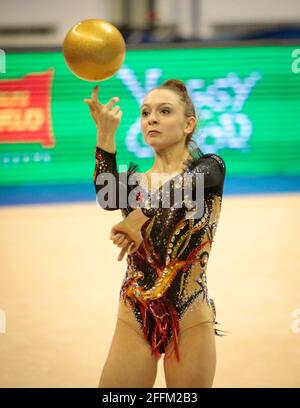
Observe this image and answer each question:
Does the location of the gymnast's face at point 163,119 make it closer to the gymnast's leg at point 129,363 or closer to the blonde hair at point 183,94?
the blonde hair at point 183,94

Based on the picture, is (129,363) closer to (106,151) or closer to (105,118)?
(106,151)

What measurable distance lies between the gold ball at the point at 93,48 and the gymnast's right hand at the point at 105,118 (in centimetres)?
12

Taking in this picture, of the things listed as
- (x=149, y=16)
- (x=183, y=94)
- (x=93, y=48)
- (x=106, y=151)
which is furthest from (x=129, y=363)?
(x=149, y=16)

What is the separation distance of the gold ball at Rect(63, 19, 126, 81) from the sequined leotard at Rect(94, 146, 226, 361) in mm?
329

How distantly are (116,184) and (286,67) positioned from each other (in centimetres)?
649

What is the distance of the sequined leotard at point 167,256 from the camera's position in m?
2.92

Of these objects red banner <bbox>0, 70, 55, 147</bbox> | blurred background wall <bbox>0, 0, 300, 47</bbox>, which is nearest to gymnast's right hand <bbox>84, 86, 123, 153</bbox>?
red banner <bbox>0, 70, 55, 147</bbox>

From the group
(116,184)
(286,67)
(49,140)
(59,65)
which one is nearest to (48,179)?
(49,140)

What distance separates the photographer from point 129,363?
9.62 feet

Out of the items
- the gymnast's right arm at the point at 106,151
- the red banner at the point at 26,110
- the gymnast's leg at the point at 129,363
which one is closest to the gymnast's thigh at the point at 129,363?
the gymnast's leg at the point at 129,363

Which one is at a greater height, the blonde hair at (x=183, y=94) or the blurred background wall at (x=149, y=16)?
the blurred background wall at (x=149, y=16)

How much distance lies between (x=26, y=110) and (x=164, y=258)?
6.18 metres

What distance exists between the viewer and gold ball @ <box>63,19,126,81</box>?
2.86 meters

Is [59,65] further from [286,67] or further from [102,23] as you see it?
[102,23]
